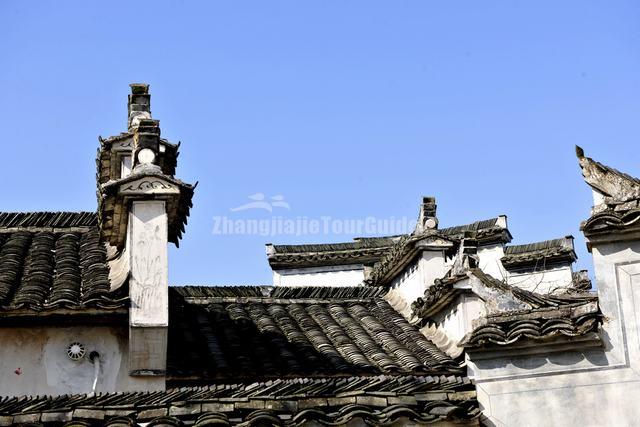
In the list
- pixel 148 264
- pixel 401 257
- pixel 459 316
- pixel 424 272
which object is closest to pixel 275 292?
pixel 401 257

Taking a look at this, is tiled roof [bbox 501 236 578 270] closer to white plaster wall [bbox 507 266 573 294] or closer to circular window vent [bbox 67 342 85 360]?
white plaster wall [bbox 507 266 573 294]

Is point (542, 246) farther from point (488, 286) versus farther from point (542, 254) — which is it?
point (488, 286)

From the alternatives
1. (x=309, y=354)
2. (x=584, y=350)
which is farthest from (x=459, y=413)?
(x=309, y=354)

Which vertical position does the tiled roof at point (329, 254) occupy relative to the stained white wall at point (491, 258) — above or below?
above

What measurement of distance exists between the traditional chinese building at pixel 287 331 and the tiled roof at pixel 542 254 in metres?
1.64

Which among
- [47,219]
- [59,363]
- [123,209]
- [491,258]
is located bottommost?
[59,363]

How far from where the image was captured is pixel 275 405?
35.0ft

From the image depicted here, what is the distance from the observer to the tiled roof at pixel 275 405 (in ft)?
34.3

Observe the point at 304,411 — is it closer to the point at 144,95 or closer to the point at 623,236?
the point at 623,236

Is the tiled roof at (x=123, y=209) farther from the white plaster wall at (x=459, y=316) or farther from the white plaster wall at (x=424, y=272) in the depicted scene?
the white plaster wall at (x=424, y=272)

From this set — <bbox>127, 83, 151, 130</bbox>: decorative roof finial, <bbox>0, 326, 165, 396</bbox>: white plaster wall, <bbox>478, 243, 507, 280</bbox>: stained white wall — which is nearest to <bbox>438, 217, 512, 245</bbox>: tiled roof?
<bbox>478, 243, 507, 280</bbox>: stained white wall

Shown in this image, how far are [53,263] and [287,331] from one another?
367cm

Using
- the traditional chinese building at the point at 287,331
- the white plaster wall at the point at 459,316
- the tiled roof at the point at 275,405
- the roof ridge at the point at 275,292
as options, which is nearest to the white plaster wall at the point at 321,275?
the traditional chinese building at the point at 287,331

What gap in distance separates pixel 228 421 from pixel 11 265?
24.6 ft
